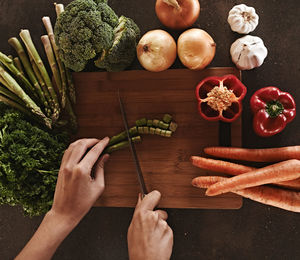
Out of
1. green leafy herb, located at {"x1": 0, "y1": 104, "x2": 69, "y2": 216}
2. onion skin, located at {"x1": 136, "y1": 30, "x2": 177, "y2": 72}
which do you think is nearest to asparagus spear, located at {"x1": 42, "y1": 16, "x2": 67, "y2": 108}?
green leafy herb, located at {"x1": 0, "y1": 104, "x2": 69, "y2": 216}

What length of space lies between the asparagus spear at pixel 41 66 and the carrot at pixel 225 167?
73cm

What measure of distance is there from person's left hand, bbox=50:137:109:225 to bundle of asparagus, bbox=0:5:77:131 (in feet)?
0.66

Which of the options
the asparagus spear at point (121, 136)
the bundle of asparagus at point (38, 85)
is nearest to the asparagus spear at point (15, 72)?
the bundle of asparagus at point (38, 85)

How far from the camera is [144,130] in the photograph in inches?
60.4

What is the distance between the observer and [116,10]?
1675 mm

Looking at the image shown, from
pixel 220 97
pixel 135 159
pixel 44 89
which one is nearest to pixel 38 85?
pixel 44 89

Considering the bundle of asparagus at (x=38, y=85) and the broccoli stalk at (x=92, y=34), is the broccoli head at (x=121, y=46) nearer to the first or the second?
the broccoli stalk at (x=92, y=34)

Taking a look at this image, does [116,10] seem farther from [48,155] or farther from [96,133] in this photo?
[48,155]

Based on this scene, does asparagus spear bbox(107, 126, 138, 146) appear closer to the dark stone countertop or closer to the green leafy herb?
the green leafy herb

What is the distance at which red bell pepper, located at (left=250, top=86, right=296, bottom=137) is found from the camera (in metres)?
1.45

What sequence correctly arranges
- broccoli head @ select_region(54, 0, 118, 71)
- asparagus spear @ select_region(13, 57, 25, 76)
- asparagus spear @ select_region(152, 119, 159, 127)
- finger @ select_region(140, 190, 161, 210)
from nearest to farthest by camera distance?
broccoli head @ select_region(54, 0, 118, 71)
finger @ select_region(140, 190, 161, 210)
asparagus spear @ select_region(152, 119, 159, 127)
asparagus spear @ select_region(13, 57, 25, 76)

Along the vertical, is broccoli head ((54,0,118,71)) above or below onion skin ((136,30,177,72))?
above

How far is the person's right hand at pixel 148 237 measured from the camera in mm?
1360

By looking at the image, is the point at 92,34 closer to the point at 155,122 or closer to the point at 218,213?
the point at 155,122
